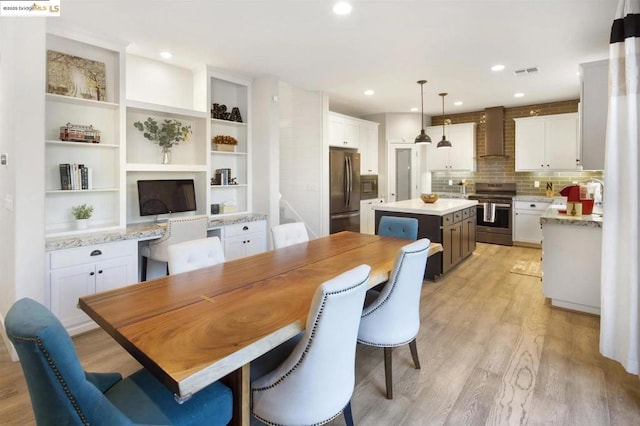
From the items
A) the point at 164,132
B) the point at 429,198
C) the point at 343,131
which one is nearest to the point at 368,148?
the point at 343,131

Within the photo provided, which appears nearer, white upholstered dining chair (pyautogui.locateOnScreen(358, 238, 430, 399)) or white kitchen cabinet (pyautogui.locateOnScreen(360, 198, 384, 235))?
white upholstered dining chair (pyautogui.locateOnScreen(358, 238, 430, 399))

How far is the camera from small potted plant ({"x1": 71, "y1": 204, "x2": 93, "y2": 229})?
3271 millimetres

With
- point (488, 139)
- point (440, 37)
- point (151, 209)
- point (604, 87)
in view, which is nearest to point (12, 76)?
point (151, 209)

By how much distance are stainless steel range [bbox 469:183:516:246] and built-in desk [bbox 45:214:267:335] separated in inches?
222

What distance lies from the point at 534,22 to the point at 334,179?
3347 millimetres

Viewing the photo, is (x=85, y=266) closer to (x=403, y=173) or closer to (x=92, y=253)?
(x=92, y=253)

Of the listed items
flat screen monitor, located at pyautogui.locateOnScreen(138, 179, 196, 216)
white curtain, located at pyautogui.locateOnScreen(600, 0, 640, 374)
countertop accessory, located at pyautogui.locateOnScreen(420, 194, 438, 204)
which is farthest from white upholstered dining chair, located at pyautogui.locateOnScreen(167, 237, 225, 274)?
countertop accessory, located at pyautogui.locateOnScreen(420, 194, 438, 204)

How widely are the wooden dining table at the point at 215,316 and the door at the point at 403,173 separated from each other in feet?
17.6

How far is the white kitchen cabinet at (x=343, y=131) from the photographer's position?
6.11 meters

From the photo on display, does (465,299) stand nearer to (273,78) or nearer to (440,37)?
(440,37)

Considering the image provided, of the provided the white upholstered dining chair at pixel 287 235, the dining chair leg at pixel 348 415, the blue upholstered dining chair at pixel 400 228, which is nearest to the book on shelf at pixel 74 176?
the white upholstered dining chair at pixel 287 235

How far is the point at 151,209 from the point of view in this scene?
3.82m

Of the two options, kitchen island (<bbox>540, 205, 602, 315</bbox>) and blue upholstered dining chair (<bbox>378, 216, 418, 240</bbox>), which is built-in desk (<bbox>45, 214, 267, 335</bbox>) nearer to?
blue upholstered dining chair (<bbox>378, 216, 418, 240</bbox>)

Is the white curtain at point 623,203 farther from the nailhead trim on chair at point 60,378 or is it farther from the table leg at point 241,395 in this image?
the nailhead trim on chair at point 60,378
